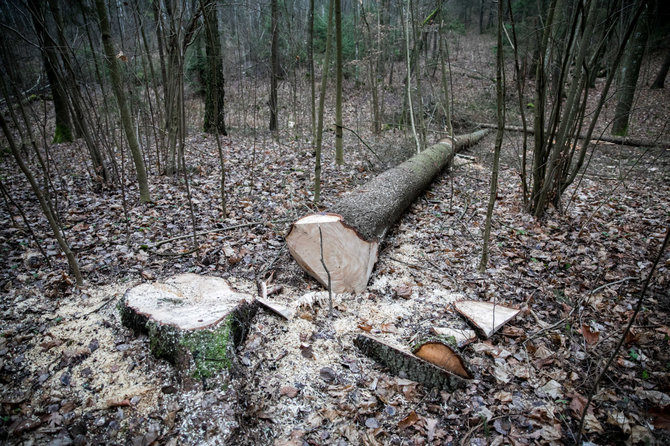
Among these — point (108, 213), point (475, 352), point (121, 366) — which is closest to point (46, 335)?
point (121, 366)

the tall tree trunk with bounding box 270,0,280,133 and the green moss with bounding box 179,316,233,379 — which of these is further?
the tall tree trunk with bounding box 270,0,280,133

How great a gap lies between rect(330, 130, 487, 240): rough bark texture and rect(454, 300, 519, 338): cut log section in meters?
1.06

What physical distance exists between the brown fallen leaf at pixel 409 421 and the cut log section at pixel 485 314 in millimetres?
906

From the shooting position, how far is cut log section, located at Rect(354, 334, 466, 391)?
211 centimetres

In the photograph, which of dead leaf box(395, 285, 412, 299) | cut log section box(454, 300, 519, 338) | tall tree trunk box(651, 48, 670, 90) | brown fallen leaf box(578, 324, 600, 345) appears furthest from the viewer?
tall tree trunk box(651, 48, 670, 90)

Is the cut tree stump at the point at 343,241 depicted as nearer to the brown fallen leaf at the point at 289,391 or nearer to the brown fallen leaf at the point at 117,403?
the brown fallen leaf at the point at 289,391

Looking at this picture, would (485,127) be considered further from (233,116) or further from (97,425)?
(97,425)

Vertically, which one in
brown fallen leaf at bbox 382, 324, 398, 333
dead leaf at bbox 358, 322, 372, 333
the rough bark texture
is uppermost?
the rough bark texture

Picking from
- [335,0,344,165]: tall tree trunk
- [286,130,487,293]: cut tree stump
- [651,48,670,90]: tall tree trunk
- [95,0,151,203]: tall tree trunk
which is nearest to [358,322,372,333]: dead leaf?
[286,130,487,293]: cut tree stump

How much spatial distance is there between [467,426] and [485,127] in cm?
1109

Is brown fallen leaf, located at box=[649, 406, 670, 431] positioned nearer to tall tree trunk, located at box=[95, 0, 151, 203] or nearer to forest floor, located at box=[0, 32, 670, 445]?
forest floor, located at box=[0, 32, 670, 445]

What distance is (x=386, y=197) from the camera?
3.97 m

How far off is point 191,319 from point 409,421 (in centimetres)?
153

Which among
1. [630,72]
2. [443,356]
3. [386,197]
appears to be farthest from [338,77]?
[630,72]
